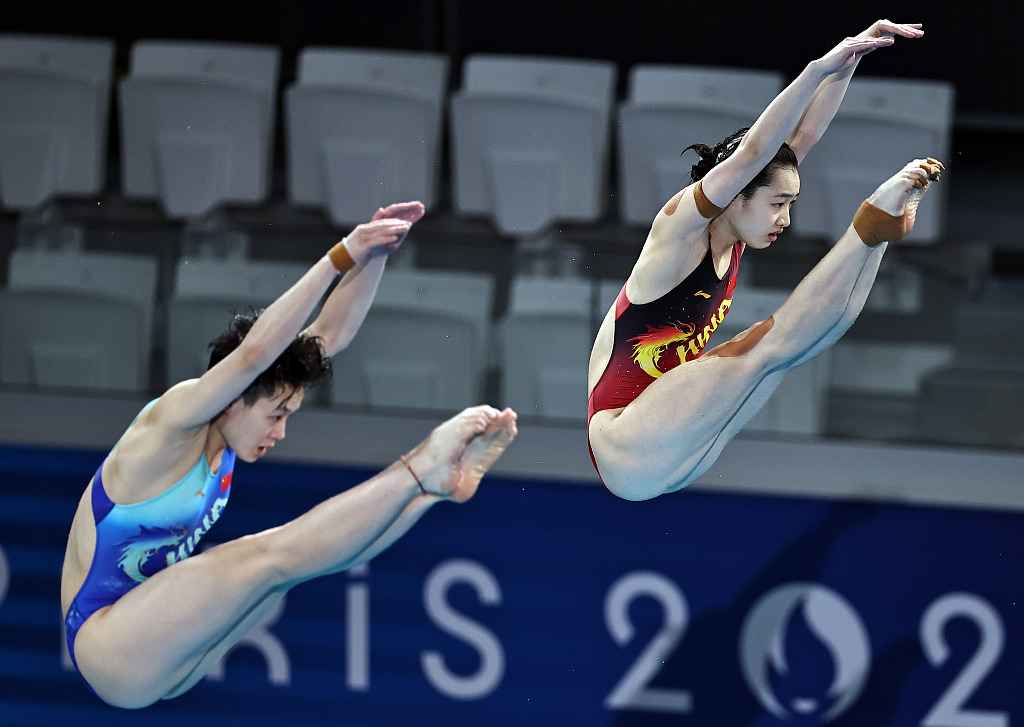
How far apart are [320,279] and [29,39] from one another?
13.1 feet

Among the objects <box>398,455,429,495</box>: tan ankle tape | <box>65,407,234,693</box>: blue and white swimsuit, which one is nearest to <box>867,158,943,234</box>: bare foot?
<box>398,455,429,495</box>: tan ankle tape

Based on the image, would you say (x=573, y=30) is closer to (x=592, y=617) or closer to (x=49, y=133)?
(x=49, y=133)

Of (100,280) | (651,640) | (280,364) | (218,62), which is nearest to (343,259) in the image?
(280,364)

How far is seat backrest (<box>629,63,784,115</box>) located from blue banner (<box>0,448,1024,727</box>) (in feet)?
6.47

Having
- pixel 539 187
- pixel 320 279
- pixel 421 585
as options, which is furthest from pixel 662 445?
pixel 539 187

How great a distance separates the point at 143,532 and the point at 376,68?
3371 millimetres

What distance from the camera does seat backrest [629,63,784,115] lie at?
5738mm

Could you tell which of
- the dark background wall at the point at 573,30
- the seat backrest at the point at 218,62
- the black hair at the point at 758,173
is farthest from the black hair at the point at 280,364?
the dark background wall at the point at 573,30

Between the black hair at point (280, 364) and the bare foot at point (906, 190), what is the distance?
4.86 ft

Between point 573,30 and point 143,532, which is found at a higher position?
point 573,30

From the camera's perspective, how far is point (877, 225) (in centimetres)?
258

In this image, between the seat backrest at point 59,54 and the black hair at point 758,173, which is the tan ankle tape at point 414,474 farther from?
the seat backrest at point 59,54

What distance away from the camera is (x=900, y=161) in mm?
5297

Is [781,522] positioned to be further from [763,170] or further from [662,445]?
[763,170]
